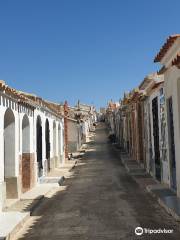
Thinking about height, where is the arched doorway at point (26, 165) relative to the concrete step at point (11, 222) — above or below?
above

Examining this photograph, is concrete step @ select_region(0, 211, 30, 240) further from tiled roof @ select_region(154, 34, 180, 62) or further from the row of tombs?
tiled roof @ select_region(154, 34, 180, 62)

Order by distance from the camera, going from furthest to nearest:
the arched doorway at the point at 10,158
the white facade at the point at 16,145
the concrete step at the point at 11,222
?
1. the arched doorway at the point at 10,158
2. the white facade at the point at 16,145
3. the concrete step at the point at 11,222

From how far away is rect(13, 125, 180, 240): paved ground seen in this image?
Answer: 30.4 feet

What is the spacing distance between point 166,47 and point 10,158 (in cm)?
699

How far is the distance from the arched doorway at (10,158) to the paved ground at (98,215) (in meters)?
1.49

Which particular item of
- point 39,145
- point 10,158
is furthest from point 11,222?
point 39,145

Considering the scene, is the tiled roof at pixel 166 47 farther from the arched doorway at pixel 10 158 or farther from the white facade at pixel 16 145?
the arched doorway at pixel 10 158

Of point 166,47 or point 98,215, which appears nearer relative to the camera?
point 98,215

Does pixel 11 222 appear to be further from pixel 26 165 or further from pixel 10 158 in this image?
pixel 26 165

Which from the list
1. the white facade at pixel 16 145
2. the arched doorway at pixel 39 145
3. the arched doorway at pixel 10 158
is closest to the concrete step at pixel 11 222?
the white facade at pixel 16 145

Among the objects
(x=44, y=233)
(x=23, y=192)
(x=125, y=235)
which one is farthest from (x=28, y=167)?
(x=125, y=235)

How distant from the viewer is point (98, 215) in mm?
11297

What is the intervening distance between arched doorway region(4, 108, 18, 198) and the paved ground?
149 centimetres

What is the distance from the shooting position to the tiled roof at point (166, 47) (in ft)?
35.9
